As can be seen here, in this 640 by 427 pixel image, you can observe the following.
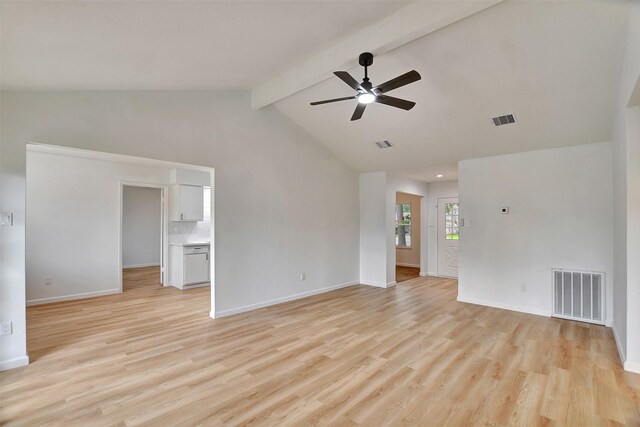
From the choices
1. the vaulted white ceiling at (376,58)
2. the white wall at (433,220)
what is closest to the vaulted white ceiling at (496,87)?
the vaulted white ceiling at (376,58)

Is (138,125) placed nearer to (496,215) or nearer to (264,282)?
(264,282)

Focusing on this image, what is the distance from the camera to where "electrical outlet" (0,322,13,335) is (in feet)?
9.28

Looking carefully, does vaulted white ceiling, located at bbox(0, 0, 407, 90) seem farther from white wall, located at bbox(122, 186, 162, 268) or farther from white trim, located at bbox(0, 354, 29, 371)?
white wall, located at bbox(122, 186, 162, 268)

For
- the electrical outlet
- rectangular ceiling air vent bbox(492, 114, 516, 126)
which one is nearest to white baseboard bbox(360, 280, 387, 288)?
rectangular ceiling air vent bbox(492, 114, 516, 126)

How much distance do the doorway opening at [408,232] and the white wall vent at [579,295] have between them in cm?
454

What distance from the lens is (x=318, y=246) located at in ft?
19.4

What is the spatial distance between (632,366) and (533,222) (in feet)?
7.55

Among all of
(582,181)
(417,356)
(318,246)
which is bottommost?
(417,356)

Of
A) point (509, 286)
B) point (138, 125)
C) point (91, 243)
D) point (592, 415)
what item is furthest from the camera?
point (91, 243)

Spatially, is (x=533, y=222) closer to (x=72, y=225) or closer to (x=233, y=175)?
(x=233, y=175)

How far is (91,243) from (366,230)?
17.7ft

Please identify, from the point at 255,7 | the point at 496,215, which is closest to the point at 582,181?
the point at 496,215

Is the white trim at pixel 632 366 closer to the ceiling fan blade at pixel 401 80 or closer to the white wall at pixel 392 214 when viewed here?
the ceiling fan blade at pixel 401 80

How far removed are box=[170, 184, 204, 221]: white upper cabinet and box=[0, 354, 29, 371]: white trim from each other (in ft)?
12.5
